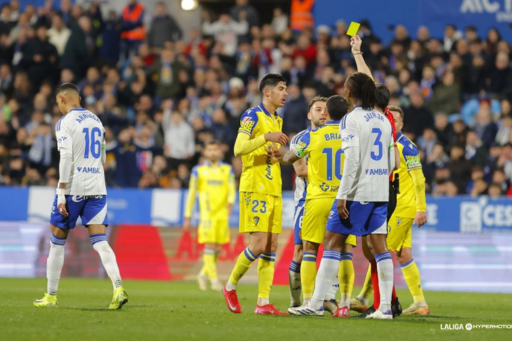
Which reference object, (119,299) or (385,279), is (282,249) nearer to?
(119,299)

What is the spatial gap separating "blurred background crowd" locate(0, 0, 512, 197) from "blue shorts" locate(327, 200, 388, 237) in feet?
34.6

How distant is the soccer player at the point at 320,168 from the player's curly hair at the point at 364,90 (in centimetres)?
71

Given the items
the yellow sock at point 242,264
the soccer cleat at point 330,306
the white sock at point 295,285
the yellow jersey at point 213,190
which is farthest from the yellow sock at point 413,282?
the yellow jersey at point 213,190

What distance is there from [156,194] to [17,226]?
315cm

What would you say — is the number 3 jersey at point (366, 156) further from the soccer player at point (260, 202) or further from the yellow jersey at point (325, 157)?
the soccer player at point (260, 202)

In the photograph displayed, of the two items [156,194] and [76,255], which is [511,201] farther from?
[76,255]

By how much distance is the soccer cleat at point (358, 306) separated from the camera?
36.9 feet

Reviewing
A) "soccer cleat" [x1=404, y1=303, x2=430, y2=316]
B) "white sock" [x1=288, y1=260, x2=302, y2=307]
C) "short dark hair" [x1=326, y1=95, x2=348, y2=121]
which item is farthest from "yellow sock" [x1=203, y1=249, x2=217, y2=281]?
"short dark hair" [x1=326, y1=95, x2=348, y2=121]

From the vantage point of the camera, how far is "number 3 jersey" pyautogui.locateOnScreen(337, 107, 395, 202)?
9586mm

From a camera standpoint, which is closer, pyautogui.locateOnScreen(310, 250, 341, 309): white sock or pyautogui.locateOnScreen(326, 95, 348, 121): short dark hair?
pyautogui.locateOnScreen(310, 250, 341, 309): white sock

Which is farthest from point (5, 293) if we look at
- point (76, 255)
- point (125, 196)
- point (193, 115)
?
point (193, 115)

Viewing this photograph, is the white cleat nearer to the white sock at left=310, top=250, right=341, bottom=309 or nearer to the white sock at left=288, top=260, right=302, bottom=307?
the white sock at left=288, top=260, right=302, bottom=307

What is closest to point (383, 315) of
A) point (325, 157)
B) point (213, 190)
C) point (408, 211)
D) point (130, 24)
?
point (325, 157)

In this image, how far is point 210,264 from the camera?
653 inches
